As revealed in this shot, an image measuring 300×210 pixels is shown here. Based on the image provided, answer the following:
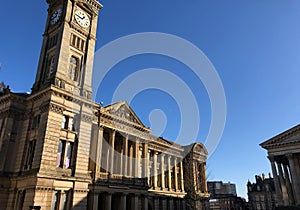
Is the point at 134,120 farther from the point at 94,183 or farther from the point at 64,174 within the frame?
the point at 64,174

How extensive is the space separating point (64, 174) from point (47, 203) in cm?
377

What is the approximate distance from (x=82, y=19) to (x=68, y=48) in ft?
22.6

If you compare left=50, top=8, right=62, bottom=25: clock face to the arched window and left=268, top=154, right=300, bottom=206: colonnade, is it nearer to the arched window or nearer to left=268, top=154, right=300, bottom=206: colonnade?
the arched window

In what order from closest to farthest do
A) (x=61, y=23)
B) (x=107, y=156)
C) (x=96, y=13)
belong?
1. (x=61, y=23)
2. (x=107, y=156)
3. (x=96, y=13)

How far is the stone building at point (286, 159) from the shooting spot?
48531 mm

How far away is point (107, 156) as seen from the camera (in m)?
38.8

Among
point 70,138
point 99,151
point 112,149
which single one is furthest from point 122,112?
point 70,138

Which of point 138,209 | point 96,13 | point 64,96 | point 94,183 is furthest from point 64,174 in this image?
point 96,13

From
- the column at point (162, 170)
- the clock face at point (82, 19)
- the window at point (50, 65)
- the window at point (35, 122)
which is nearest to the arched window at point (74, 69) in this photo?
the window at point (50, 65)

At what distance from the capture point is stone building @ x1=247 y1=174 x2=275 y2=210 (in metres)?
93.4

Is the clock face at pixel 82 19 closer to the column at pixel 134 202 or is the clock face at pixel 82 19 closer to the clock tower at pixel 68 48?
the clock tower at pixel 68 48

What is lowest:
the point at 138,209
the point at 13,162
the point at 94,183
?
the point at 138,209

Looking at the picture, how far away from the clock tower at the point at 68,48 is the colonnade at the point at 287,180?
41082mm

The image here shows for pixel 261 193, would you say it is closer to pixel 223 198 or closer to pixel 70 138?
pixel 223 198
